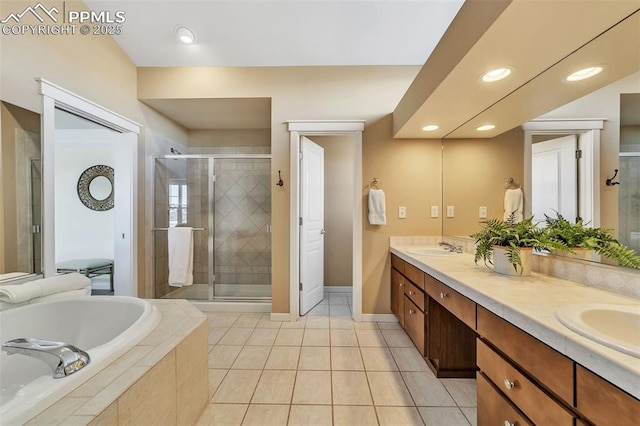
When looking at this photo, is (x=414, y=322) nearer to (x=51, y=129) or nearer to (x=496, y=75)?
(x=496, y=75)

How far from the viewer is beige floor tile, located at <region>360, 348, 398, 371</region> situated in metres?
1.79

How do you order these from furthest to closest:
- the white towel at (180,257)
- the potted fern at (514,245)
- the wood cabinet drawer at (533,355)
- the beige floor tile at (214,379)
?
the white towel at (180,257) < the beige floor tile at (214,379) < the potted fern at (514,245) < the wood cabinet drawer at (533,355)

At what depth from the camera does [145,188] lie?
9.09 ft

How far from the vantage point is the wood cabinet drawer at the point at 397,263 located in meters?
2.27

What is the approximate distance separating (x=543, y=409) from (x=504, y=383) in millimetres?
165

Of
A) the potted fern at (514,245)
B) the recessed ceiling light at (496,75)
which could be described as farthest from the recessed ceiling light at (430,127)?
the potted fern at (514,245)

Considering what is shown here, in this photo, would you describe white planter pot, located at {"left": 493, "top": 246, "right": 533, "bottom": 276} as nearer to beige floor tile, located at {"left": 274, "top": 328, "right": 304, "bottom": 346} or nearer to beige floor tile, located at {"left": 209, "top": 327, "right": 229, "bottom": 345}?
beige floor tile, located at {"left": 274, "top": 328, "right": 304, "bottom": 346}

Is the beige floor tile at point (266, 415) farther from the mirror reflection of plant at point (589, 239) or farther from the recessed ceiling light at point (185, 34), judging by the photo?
the recessed ceiling light at point (185, 34)

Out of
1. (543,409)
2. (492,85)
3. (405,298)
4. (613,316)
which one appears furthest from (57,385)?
(492,85)

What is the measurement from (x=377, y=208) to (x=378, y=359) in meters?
1.33

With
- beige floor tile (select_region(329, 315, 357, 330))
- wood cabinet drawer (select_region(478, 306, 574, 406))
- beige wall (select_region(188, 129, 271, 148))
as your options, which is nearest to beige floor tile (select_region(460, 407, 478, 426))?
wood cabinet drawer (select_region(478, 306, 574, 406))

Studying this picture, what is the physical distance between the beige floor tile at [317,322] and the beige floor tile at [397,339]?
57cm

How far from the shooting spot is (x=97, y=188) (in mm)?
3578

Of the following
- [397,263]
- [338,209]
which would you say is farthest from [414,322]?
[338,209]
